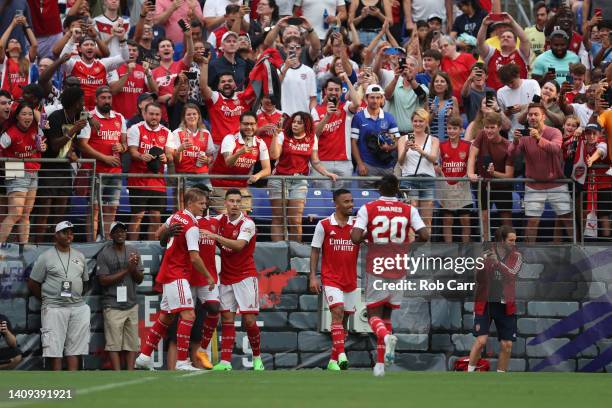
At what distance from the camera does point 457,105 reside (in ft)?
67.6

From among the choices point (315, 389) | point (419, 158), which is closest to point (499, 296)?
point (419, 158)

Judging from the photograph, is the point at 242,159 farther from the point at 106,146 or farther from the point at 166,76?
the point at 166,76

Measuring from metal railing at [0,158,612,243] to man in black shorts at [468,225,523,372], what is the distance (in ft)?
2.21

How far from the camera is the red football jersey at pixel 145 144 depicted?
61.6ft

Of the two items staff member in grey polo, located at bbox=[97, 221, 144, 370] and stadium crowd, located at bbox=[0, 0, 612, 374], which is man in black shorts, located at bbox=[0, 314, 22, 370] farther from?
staff member in grey polo, located at bbox=[97, 221, 144, 370]

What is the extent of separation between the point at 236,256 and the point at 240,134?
2048 millimetres

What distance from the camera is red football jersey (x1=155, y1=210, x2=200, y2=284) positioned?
17000 mm

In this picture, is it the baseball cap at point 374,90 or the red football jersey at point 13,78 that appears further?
the red football jersey at point 13,78

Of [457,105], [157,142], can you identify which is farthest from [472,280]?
[157,142]

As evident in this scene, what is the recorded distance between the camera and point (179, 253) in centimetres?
1731

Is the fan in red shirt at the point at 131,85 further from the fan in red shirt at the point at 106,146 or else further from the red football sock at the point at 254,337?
the red football sock at the point at 254,337

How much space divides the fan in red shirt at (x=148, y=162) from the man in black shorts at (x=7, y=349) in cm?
217

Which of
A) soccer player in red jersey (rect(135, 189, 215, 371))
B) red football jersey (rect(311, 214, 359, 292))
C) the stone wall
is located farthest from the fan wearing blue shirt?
soccer player in red jersey (rect(135, 189, 215, 371))

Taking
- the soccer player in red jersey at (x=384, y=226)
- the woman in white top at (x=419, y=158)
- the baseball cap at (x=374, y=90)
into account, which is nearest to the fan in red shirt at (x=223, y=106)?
the baseball cap at (x=374, y=90)
